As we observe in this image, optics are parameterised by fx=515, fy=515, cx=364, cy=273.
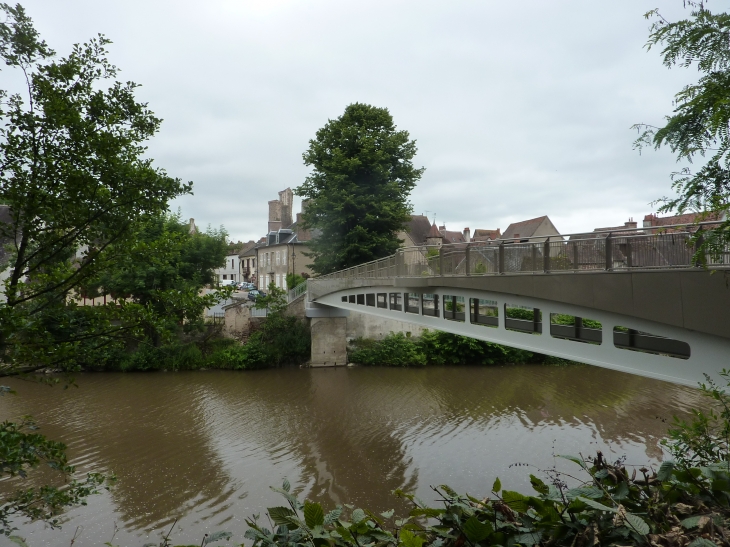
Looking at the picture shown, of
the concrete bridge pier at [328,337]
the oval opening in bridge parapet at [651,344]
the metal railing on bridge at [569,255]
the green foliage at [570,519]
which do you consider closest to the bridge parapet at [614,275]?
the metal railing on bridge at [569,255]

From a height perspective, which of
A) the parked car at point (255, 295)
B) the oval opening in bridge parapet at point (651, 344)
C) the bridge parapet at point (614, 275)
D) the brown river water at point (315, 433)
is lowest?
the brown river water at point (315, 433)

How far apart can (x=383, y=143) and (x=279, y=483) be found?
2043cm

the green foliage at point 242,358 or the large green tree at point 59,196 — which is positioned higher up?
the large green tree at point 59,196

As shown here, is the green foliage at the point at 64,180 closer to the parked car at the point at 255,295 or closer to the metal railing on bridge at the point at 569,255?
the metal railing on bridge at the point at 569,255

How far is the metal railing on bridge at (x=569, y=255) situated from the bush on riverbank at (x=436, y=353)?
1209 centimetres

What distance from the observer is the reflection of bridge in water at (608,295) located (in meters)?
6.67

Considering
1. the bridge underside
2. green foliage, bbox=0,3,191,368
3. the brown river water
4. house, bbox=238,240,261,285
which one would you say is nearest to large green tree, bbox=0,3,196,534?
green foliage, bbox=0,3,191,368

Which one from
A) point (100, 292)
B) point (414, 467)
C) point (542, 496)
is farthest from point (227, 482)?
point (100, 292)

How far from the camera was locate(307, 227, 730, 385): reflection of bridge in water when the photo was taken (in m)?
6.67

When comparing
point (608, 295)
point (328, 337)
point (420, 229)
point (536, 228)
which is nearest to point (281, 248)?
point (420, 229)

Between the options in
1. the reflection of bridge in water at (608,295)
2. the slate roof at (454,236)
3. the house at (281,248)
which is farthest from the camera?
the slate roof at (454,236)

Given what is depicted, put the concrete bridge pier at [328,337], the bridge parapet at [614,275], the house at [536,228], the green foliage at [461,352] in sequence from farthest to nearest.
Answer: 1. the house at [536,228]
2. the concrete bridge pier at [328,337]
3. the green foliage at [461,352]
4. the bridge parapet at [614,275]

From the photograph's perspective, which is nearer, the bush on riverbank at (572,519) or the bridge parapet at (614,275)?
the bush on riverbank at (572,519)

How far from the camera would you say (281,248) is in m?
45.3
